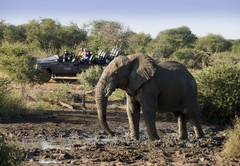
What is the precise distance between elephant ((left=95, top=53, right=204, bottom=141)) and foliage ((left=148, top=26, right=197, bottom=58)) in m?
24.6

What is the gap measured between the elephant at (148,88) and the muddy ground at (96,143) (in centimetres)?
65

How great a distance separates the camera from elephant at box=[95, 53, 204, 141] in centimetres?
1090

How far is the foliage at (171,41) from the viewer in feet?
130

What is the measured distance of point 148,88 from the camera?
10945 millimetres

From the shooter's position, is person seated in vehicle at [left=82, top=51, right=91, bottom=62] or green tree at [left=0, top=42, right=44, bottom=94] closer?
green tree at [left=0, top=42, right=44, bottom=94]

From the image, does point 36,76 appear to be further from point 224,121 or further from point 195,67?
point 195,67

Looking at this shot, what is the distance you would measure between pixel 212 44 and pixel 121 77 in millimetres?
38518

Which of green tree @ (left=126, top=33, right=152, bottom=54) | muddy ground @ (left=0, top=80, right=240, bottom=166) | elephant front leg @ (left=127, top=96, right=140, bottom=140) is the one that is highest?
green tree @ (left=126, top=33, right=152, bottom=54)

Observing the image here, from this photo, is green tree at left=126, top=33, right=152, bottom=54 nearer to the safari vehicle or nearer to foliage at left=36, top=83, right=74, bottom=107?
the safari vehicle

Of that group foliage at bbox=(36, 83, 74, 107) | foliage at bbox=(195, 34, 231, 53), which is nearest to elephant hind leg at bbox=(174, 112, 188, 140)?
foliage at bbox=(36, 83, 74, 107)

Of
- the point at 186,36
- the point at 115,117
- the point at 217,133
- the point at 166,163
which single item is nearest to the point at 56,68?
the point at 115,117

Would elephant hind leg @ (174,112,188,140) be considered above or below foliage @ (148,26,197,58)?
below

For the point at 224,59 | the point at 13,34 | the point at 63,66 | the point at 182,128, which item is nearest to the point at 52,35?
the point at 13,34

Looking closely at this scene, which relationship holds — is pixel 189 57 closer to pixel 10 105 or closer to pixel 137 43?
pixel 137 43
